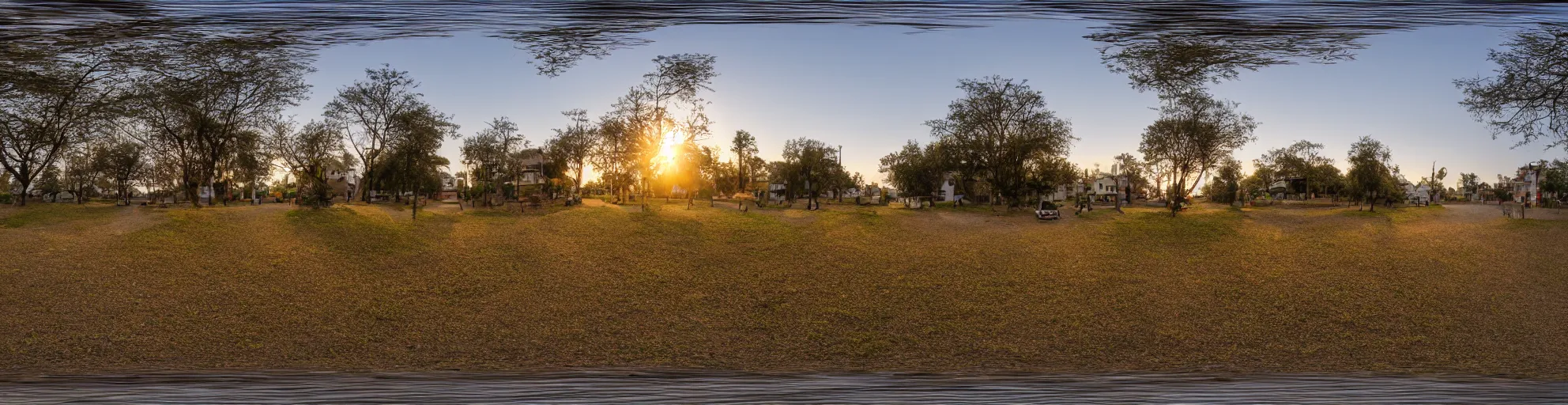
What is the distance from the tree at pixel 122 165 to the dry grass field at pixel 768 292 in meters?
0.25

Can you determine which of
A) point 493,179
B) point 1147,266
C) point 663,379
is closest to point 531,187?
point 493,179

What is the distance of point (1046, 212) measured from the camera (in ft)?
19.5

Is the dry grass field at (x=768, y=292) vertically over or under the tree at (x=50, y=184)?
under

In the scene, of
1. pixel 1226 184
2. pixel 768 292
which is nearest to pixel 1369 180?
pixel 1226 184

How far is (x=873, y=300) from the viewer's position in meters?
4.34

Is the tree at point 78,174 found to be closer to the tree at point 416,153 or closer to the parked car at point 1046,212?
the tree at point 416,153

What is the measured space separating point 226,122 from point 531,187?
6.92 ft

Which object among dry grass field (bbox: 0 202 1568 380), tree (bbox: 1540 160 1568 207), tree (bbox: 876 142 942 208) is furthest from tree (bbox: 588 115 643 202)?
tree (bbox: 1540 160 1568 207)

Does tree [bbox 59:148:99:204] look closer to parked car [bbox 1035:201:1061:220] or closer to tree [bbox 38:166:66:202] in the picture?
tree [bbox 38:166:66:202]

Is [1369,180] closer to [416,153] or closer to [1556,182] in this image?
[1556,182]

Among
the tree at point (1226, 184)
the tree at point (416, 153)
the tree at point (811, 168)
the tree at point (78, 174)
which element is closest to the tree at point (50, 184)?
the tree at point (78, 174)

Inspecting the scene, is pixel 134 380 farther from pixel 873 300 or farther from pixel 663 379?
pixel 873 300

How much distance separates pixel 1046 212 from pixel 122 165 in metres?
7.63

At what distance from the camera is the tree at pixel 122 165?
441 cm
